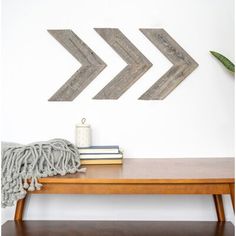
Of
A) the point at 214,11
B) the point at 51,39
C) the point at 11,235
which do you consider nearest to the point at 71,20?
the point at 51,39

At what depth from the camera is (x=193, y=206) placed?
1.60 m

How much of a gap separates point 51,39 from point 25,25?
5.9 inches

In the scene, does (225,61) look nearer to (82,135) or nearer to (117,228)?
(82,135)

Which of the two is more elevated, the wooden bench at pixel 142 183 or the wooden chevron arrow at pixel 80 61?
the wooden chevron arrow at pixel 80 61

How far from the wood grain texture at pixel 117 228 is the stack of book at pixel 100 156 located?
31 centimetres

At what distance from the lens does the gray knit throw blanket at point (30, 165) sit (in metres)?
1.15

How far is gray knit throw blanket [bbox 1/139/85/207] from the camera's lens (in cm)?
115

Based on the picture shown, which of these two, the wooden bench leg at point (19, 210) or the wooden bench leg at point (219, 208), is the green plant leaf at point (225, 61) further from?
the wooden bench leg at point (19, 210)

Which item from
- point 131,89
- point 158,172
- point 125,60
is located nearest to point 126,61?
point 125,60

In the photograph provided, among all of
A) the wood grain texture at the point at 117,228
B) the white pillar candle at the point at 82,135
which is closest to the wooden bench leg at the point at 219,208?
the wood grain texture at the point at 117,228

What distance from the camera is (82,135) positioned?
4.81 ft

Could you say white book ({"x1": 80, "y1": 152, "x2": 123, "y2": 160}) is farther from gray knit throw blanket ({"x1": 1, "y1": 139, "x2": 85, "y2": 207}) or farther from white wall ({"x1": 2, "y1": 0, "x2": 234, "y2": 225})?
white wall ({"x1": 2, "y1": 0, "x2": 234, "y2": 225})

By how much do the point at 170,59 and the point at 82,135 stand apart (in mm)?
570

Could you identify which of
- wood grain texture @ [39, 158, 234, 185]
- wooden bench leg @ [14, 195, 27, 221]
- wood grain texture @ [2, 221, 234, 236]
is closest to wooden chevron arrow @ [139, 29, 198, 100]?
wood grain texture @ [39, 158, 234, 185]
